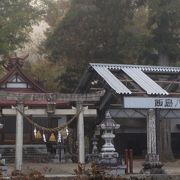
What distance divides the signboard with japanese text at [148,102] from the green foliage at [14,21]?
9333 millimetres

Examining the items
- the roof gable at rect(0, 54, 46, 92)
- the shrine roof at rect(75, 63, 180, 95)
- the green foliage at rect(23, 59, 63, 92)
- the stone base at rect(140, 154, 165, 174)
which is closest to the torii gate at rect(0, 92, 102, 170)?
the shrine roof at rect(75, 63, 180, 95)

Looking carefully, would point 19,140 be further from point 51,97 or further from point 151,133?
point 151,133

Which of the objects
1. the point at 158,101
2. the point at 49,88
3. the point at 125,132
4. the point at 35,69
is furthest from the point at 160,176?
the point at 35,69

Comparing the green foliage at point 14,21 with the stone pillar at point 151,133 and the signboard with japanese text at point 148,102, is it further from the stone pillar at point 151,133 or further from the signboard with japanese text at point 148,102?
the stone pillar at point 151,133

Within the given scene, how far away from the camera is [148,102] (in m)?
17.2

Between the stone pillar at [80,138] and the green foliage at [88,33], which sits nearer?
the stone pillar at [80,138]

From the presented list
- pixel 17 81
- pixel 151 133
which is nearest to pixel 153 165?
pixel 151 133

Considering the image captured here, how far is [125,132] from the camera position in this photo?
3006 cm

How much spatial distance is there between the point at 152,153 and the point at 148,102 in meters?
2.06

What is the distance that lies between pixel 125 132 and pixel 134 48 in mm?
6156

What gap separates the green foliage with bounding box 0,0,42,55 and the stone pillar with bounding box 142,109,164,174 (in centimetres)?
982

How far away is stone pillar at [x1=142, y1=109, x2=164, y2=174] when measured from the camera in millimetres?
17197

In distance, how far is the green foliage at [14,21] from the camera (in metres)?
23.9

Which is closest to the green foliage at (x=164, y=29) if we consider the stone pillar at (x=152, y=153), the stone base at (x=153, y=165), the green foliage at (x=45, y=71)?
the stone pillar at (x=152, y=153)
